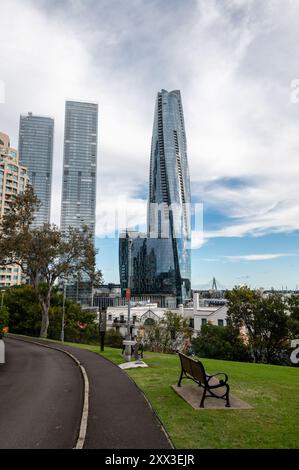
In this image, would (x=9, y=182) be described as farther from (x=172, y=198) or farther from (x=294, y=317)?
(x=294, y=317)

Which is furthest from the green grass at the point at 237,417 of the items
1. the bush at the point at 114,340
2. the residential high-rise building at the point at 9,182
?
the residential high-rise building at the point at 9,182

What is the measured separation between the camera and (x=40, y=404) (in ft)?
27.9

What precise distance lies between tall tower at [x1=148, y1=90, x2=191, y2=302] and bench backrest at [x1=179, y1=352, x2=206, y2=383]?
15209 centimetres

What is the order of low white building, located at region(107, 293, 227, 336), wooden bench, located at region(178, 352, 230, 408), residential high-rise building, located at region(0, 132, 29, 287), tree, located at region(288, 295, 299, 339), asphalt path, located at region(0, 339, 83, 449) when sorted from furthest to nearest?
residential high-rise building, located at region(0, 132, 29, 287)
low white building, located at region(107, 293, 227, 336)
tree, located at region(288, 295, 299, 339)
wooden bench, located at region(178, 352, 230, 408)
asphalt path, located at region(0, 339, 83, 449)

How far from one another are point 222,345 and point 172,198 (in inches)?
5325

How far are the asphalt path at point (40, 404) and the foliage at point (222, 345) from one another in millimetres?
19035

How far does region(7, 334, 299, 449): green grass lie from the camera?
5770mm

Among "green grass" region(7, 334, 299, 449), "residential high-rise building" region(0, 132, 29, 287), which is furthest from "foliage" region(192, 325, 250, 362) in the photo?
"residential high-rise building" region(0, 132, 29, 287)

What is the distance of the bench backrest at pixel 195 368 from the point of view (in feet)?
26.1

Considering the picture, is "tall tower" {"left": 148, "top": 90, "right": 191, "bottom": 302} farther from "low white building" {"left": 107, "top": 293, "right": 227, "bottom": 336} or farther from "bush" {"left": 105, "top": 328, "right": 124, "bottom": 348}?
"bush" {"left": 105, "top": 328, "right": 124, "bottom": 348}

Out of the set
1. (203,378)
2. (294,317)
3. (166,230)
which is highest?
(166,230)

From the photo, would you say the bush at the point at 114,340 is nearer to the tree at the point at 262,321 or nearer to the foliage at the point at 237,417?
the tree at the point at 262,321

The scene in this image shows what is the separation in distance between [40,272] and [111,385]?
24800 millimetres

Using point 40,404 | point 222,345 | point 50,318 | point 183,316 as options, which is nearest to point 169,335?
point 222,345
